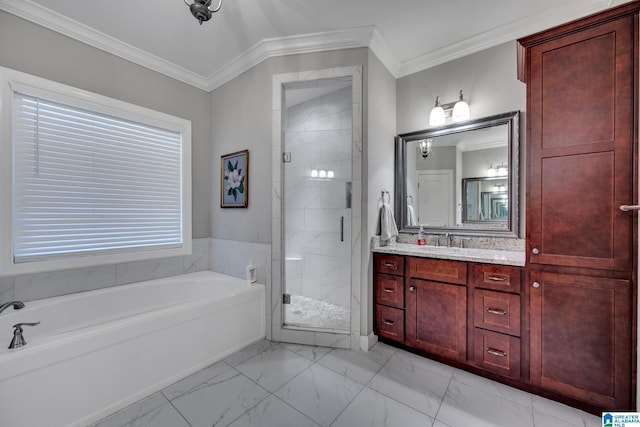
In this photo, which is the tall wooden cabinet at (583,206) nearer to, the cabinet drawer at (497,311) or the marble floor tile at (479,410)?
the cabinet drawer at (497,311)

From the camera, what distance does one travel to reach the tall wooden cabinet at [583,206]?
1.37 meters

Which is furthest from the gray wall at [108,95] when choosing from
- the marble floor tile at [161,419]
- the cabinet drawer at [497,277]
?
the cabinet drawer at [497,277]

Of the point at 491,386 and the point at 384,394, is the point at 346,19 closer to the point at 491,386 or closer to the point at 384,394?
the point at 384,394

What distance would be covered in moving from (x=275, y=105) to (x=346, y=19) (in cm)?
87

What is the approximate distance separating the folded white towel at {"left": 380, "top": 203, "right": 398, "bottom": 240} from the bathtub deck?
3.29 feet

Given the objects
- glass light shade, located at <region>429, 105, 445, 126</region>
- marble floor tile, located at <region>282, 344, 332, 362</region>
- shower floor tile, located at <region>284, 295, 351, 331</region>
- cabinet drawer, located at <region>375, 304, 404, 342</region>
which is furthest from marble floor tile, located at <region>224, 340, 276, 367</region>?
glass light shade, located at <region>429, 105, 445, 126</region>

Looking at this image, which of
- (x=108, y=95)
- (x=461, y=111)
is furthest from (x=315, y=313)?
(x=108, y=95)

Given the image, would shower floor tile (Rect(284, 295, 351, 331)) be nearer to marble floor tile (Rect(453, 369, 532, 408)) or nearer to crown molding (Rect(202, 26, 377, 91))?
marble floor tile (Rect(453, 369, 532, 408))

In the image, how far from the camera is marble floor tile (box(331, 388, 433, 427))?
143 cm

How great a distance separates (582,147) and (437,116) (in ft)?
3.57

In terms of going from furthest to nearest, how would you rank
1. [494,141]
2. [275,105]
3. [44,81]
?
[275,105], [494,141], [44,81]

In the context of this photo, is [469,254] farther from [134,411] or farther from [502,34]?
[134,411]

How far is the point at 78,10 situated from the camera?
1.92m

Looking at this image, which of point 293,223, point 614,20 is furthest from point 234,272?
point 614,20
